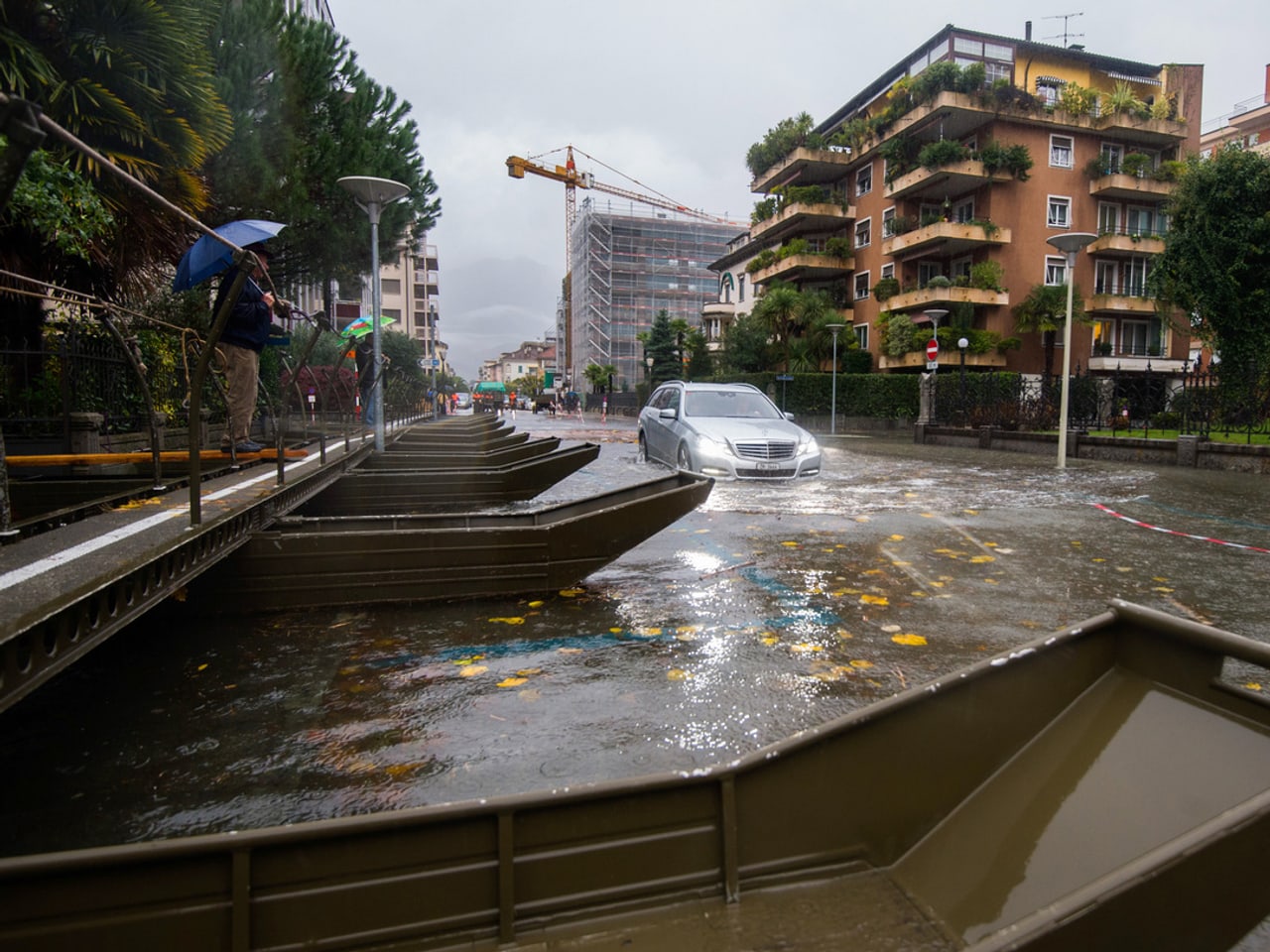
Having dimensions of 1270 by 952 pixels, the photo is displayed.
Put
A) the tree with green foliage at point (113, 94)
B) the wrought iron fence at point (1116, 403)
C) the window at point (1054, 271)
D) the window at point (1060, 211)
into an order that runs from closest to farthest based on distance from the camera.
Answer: the tree with green foliage at point (113, 94) → the wrought iron fence at point (1116, 403) → the window at point (1054, 271) → the window at point (1060, 211)

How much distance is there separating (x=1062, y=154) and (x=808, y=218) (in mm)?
12897

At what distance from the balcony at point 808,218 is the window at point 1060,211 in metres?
10.3

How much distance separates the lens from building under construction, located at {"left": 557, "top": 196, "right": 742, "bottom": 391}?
88938 mm

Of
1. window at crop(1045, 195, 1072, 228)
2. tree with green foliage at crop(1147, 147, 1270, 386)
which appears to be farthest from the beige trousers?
window at crop(1045, 195, 1072, 228)

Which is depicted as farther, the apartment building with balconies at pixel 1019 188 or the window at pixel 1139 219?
the window at pixel 1139 219

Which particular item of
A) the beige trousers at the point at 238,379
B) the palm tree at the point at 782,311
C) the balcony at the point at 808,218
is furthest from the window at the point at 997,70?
the beige trousers at the point at 238,379

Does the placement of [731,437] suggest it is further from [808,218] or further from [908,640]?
[808,218]

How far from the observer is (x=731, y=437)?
1055 centimetres

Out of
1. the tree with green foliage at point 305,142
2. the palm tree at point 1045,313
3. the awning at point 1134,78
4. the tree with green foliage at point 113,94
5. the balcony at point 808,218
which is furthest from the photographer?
the balcony at point 808,218

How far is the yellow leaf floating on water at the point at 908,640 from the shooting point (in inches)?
157

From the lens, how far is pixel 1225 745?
171 cm

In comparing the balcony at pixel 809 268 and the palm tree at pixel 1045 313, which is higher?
the balcony at pixel 809 268

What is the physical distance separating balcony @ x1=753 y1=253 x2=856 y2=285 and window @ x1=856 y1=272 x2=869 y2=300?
2.78 feet

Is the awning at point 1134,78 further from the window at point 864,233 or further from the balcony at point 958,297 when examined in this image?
the balcony at point 958,297
